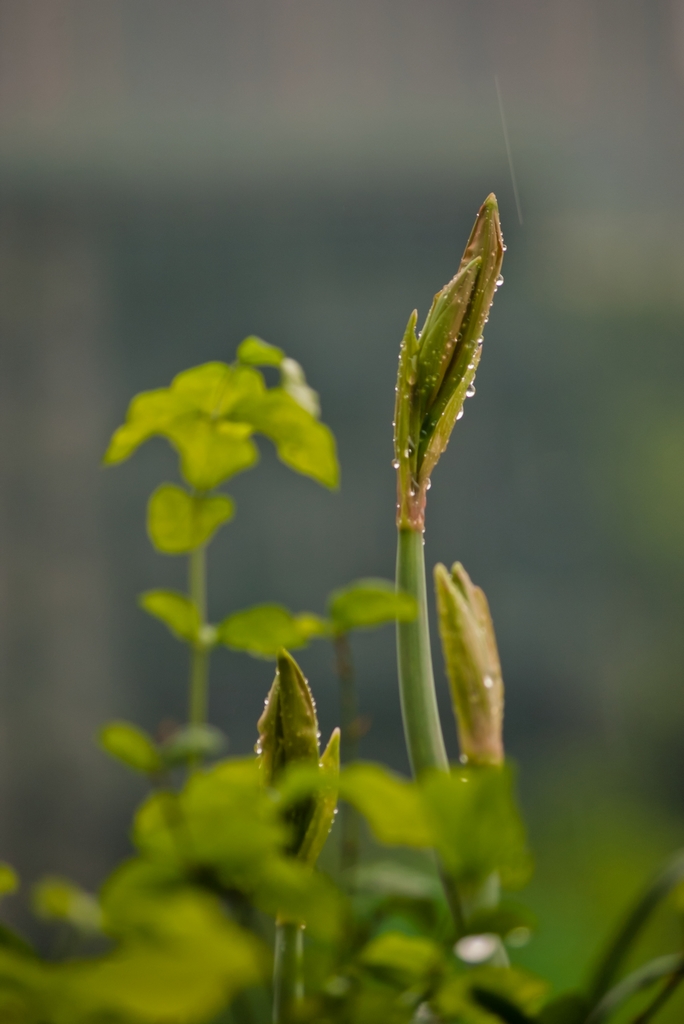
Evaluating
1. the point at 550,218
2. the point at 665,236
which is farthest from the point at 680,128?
the point at 550,218

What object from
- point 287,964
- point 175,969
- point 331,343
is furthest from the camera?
point 331,343

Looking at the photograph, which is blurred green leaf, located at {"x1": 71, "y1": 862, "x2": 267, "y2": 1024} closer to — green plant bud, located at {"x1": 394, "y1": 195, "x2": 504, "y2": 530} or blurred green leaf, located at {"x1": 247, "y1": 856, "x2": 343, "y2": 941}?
blurred green leaf, located at {"x1": 247, "y1": 856, "x2": 343, "y2": 941}

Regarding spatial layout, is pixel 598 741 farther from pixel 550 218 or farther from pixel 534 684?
pixel 550 218

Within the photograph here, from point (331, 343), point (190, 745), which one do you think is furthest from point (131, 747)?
point (331, 343)

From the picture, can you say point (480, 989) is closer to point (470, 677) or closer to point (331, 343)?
point (470, 677)

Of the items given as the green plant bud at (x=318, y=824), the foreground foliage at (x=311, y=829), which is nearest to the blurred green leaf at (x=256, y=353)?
the foreground foliage at (x=311, y=829)

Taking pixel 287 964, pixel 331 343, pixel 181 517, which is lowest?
pixel 287 964

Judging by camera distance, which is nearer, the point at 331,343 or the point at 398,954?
the point at 398,954
